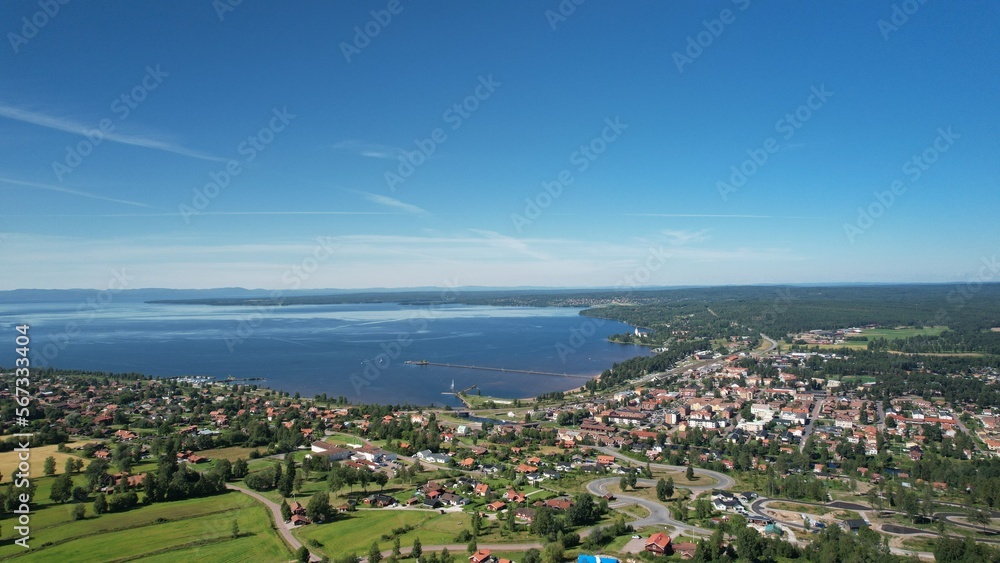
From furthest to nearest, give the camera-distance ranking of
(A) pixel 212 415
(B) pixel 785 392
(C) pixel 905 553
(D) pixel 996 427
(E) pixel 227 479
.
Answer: (B) pixel 785 392, (A) pixel 212 415, (D) pixel 996 427, (E) pixel 227 479, (C) pixel 905 553

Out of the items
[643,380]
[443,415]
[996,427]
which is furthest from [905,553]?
[643,380]

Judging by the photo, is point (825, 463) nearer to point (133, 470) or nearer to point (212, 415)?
point (133, 470)

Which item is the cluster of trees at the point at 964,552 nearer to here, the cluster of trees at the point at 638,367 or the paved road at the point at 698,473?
the paved road at the point at 698,473

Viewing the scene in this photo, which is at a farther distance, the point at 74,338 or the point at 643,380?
the point at 74,338

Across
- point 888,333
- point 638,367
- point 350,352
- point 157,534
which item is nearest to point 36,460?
point 157,534

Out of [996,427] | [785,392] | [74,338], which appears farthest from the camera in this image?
[74,338]

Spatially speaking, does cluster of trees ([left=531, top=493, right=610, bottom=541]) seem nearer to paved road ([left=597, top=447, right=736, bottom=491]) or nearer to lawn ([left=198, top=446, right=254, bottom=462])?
paved road ([left=597, top=447, right=736, bottom=491])
